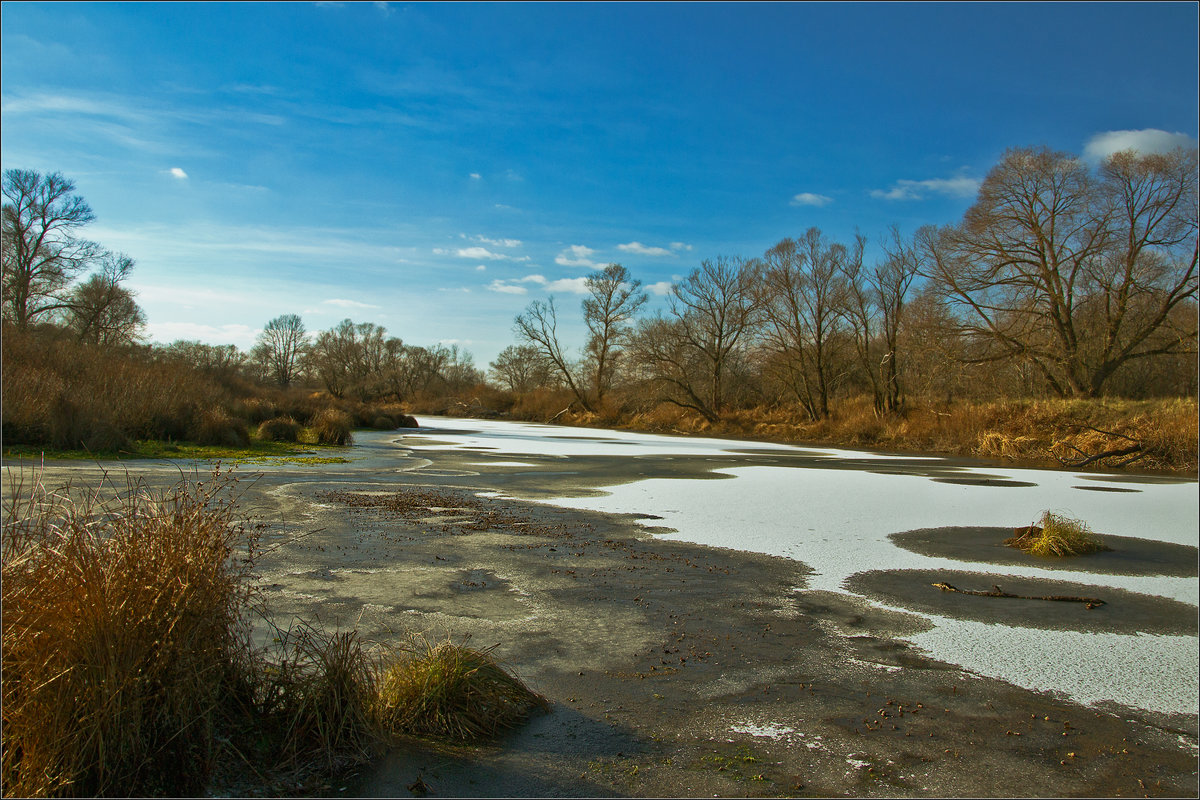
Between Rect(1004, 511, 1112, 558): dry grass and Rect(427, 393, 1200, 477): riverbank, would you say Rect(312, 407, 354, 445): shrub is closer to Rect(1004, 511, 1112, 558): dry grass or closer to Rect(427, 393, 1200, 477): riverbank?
Rect(427, 393, 1200, 477): riverbank

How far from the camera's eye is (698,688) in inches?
161

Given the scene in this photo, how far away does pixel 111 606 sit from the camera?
8.75 feet

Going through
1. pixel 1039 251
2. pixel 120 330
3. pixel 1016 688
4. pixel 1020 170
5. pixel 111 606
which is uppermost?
pixel 1020 170

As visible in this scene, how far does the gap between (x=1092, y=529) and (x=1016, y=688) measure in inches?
259

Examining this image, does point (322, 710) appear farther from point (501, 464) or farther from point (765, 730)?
point (501, 464)

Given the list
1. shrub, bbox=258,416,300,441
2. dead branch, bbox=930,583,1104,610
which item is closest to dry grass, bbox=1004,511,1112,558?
dead branch, bbox=930,583,1104,610

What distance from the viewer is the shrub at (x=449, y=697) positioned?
335 cm

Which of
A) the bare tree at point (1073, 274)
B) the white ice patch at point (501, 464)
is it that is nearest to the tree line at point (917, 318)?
the bare tree at point (1073, 274)

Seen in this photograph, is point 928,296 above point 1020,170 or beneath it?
beneath

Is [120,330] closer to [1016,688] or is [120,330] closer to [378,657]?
[378,657]

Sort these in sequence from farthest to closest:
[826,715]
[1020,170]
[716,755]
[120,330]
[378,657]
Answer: [120,330], [1020,170], [378,657], [826,715], [716,755]

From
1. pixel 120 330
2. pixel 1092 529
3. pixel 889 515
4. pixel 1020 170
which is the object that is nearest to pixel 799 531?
pixel 889 515

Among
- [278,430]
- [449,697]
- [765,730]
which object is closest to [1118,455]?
[765,730]

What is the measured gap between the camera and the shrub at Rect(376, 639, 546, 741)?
3.35 m
